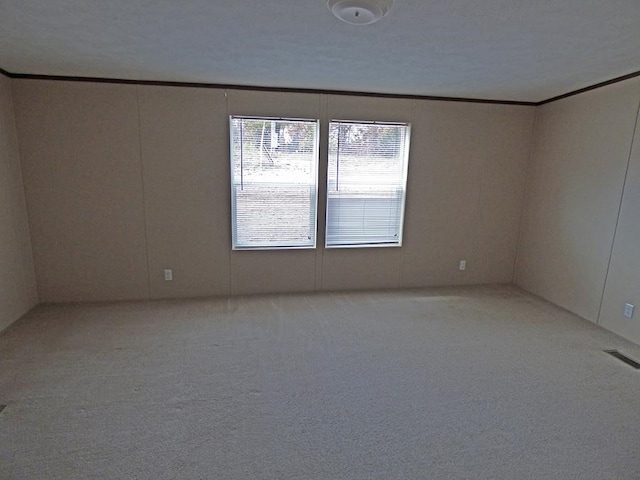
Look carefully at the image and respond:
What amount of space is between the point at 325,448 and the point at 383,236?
2767mm

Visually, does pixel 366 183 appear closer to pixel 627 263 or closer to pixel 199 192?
pixel 199 192

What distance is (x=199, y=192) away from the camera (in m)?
3.77

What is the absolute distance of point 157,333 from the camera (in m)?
3.12

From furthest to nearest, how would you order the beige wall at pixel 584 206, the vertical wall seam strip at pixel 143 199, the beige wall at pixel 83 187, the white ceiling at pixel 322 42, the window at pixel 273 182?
the window at pixel 273 182, the vertical wall seam strip at pixel 143 199, the beige wall at pixel 83 187, the beige wall at pixel 584 206, the white ceiling at pixel 322 42

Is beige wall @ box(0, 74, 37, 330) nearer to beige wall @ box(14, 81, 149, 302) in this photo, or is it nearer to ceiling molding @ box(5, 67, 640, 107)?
beige wall @ box(14, 81, 149, 302)

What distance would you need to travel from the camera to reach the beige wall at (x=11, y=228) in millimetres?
3149

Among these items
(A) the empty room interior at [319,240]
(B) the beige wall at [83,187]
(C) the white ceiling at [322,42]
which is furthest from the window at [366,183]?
(B) the beige wall at [83,187]

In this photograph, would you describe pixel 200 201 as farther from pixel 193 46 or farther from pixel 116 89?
pixel 193 46

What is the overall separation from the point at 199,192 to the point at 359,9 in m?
2.54

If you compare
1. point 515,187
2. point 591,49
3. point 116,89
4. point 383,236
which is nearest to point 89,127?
point 116,89

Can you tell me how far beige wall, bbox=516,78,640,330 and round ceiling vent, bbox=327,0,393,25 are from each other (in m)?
2.69

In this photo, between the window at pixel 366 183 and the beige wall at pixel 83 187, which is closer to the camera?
the beige wall at pixel 83 187

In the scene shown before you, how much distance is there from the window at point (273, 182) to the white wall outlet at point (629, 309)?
3034 millimetres

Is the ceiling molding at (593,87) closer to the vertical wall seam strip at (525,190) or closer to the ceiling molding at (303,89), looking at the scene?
the ceiling molding at (303,89)
